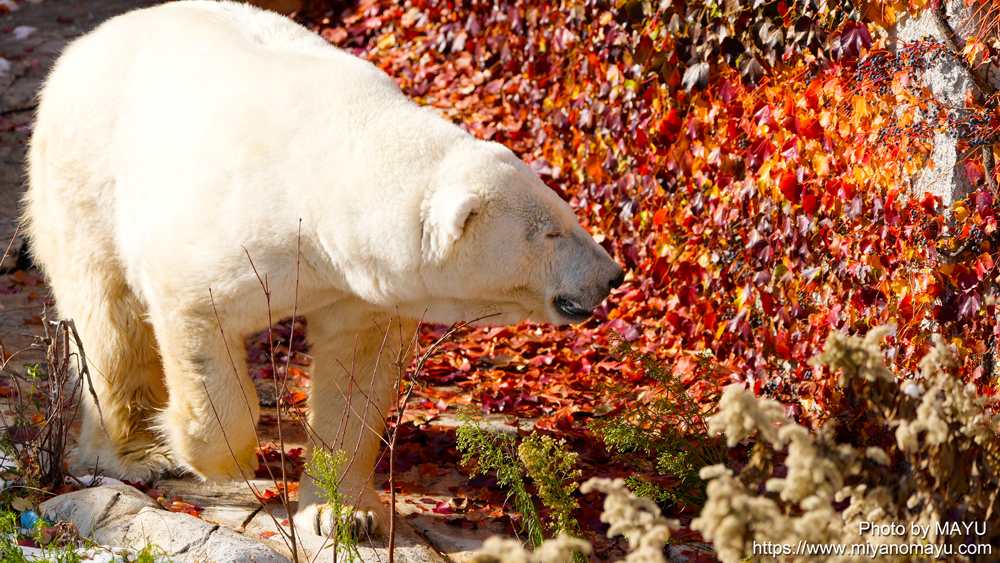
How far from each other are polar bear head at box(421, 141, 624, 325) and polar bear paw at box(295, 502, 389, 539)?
0.82 metres

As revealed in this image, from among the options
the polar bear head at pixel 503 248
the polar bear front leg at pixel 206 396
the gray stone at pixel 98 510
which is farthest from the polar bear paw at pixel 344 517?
the polar bear head at pixel 503 248

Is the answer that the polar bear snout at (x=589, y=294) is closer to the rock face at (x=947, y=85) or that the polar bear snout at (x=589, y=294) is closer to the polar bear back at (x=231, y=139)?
the polar bear back at (x=231, y=139)

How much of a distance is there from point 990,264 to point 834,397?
891 mm

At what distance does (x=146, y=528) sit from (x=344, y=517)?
675 mm

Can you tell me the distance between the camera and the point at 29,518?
115 inches

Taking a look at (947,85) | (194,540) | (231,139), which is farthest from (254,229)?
(947,85)

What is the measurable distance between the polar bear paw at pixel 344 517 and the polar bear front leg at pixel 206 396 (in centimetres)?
31

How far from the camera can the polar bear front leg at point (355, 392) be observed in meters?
3.29

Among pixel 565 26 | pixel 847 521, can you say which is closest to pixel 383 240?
pixel 847 521

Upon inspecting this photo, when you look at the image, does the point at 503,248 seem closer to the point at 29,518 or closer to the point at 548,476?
the point at 548,476

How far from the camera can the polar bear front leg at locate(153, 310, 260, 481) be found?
10.1 ft

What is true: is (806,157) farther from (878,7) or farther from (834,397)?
(834,397)

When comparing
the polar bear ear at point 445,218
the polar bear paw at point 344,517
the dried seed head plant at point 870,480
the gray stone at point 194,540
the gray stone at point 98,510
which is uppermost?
the polar bear ear at point 445,218

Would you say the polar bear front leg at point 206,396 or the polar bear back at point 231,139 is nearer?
the polar bear back at point 231,139
